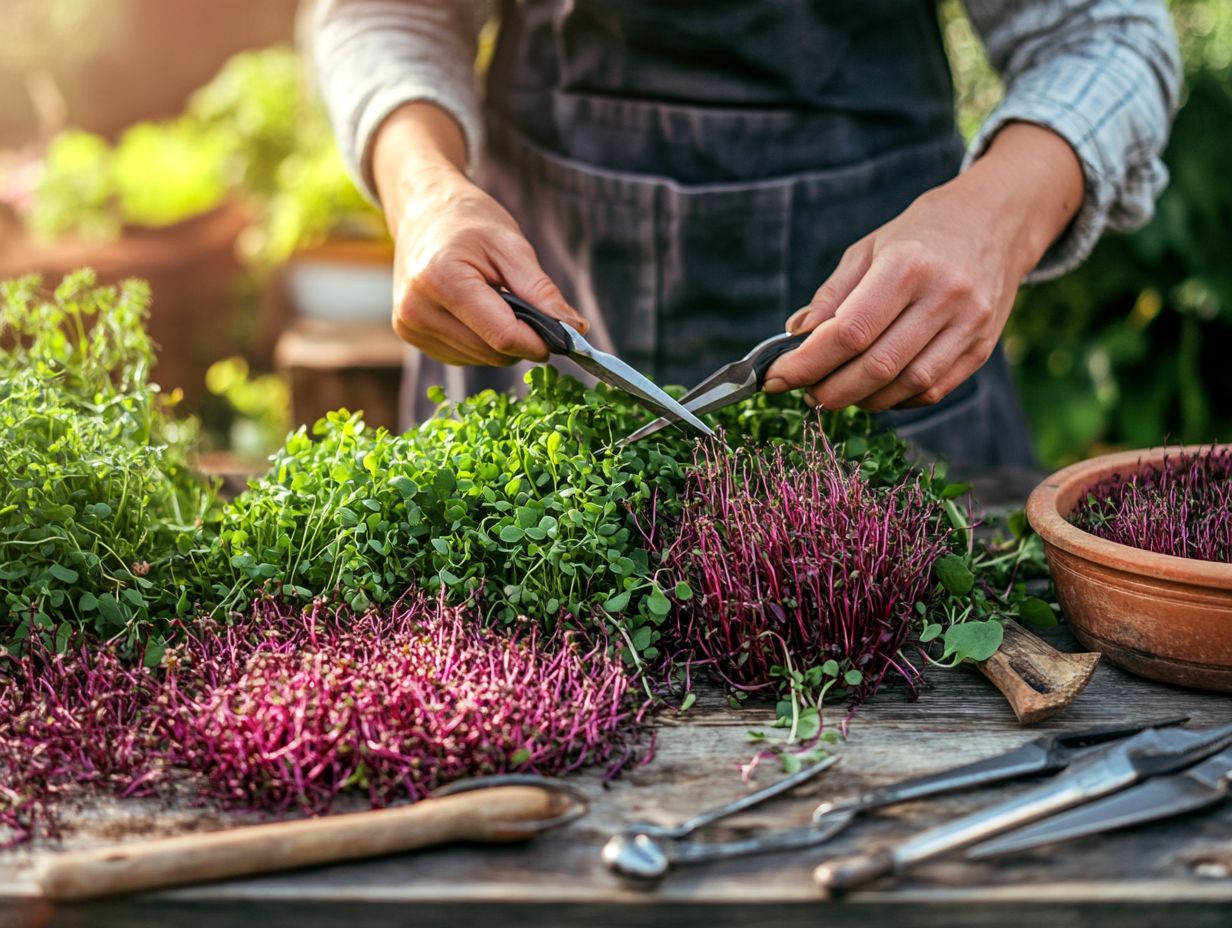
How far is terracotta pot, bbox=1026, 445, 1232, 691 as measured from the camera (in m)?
1.20

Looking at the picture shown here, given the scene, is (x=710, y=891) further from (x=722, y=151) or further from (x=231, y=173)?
(x=231, y=173)

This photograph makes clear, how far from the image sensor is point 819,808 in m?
1.05

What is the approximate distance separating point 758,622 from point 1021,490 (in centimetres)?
97

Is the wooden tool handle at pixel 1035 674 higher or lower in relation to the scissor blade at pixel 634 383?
lower

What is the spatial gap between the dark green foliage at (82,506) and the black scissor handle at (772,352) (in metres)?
0.80

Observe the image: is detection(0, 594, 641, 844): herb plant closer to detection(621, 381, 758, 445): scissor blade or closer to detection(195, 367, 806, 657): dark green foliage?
detection(195, 367, 806, 657): dark green foliage

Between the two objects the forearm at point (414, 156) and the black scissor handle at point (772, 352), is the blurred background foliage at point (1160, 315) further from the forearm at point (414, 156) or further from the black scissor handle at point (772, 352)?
the black scissor handle at point (772, 352)

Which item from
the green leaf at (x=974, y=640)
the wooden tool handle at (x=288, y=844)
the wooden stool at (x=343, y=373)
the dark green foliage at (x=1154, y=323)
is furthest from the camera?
the dark green foliage at (x=1154, y=323)

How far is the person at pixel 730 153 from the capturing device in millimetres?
1646

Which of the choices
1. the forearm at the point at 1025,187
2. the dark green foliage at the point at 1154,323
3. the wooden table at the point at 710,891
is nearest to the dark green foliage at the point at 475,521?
the wooden table at the point at 710,891

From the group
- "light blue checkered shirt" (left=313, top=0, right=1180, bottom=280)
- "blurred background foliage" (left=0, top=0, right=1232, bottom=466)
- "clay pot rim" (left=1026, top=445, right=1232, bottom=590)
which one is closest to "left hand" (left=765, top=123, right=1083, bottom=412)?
"light blue checkered shirt" (left=313, top=0, right=1180, bottom=280)

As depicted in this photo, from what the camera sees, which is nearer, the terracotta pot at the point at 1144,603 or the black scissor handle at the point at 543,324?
the terracotta pot at the point at 1144,603

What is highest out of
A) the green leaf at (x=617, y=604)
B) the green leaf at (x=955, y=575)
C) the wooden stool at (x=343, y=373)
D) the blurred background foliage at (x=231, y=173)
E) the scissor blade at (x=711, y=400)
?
the blurred background foliage at (x=231, y=173)

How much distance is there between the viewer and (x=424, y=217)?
1.65m
